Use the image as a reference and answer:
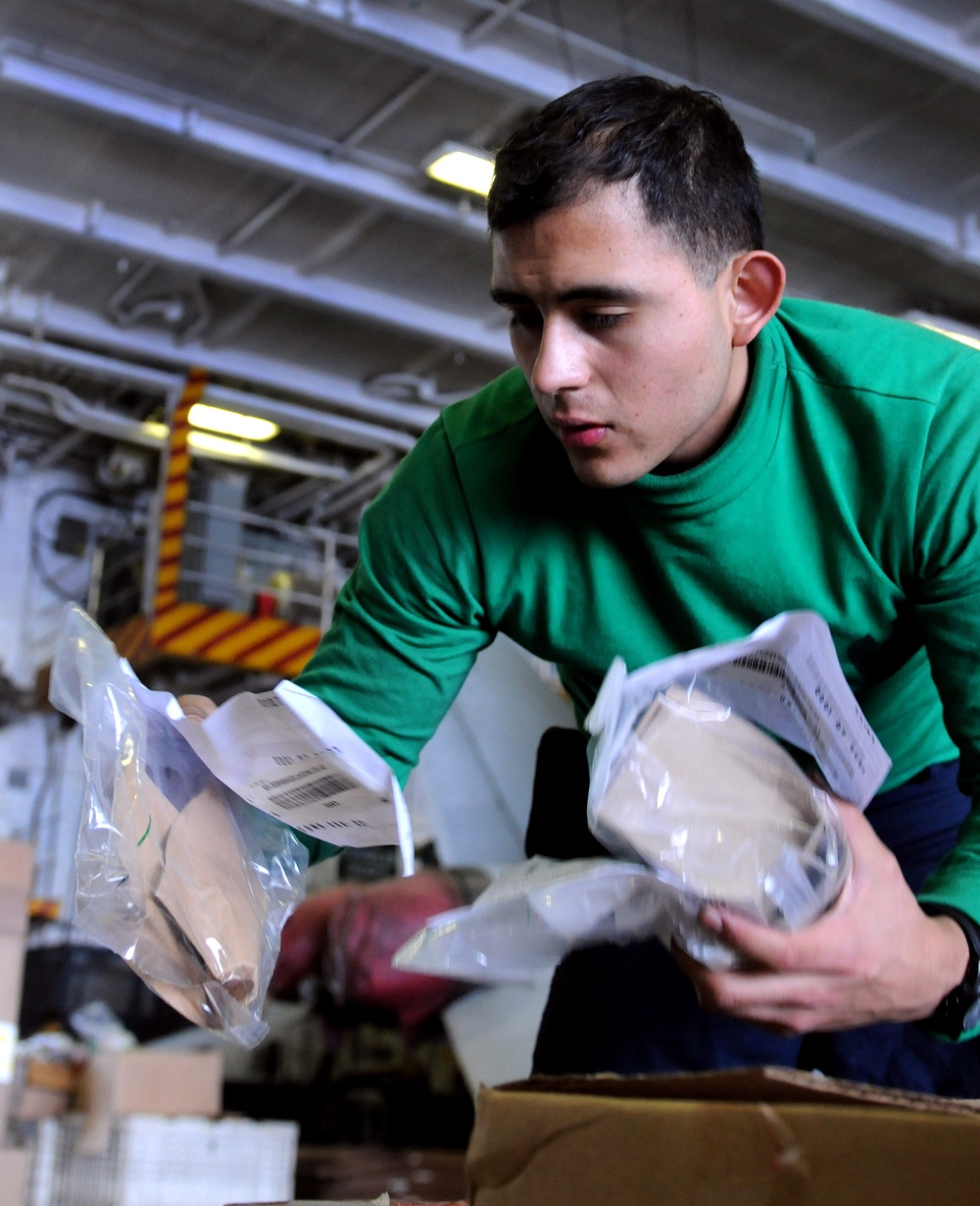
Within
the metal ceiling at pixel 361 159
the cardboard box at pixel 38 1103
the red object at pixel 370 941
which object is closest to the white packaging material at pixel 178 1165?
the cardboard box at pixel 38 1103

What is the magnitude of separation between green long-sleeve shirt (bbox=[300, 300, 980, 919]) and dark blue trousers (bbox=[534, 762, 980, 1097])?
0.15 ft

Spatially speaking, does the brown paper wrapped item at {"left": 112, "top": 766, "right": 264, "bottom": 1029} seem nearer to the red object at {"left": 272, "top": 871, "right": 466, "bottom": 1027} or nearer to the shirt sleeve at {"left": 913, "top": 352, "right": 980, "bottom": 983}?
the shirt sleeve at {"left": 913, "top": 352, "right": 980, "bottom": 983}

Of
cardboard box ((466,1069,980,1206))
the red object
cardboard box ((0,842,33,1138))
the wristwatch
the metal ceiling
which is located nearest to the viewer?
cardboard box ((466,1069,980,1206))

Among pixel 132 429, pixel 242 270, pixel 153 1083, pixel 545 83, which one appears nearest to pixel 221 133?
pixel 242 270

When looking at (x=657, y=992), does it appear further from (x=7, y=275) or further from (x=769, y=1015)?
(x=7, y=275)

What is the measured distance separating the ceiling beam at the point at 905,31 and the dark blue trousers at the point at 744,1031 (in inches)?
131

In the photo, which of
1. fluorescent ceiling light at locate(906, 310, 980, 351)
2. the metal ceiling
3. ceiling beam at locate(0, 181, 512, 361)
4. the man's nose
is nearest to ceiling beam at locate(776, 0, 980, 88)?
the metal ceiling

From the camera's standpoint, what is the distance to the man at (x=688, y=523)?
39.1 inches

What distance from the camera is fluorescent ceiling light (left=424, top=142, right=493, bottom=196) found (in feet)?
16.0

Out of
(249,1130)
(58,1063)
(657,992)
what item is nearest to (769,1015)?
(657,992)

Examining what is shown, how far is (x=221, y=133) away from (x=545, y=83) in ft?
3.92

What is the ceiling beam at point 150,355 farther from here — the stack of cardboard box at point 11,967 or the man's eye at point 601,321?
the man's eye at point 601,321

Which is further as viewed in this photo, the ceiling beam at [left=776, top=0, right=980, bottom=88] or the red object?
the red object

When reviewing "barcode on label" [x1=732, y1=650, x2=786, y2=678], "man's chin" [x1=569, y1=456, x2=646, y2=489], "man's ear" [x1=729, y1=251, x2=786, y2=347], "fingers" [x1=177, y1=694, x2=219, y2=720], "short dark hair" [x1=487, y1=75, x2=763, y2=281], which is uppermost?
"short dark hair" [x1=487, y1=75, x2=763, y2=281]
